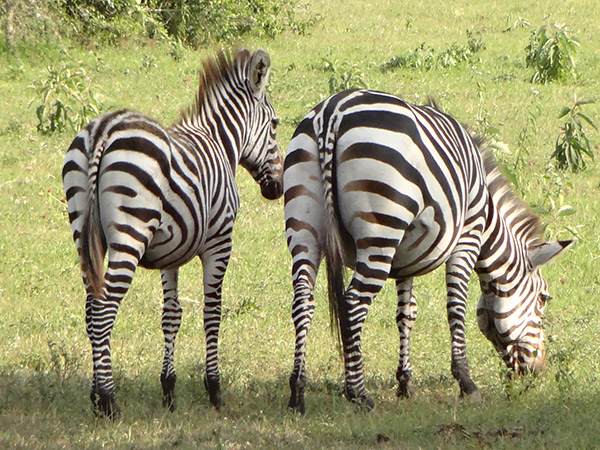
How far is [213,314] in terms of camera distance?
243 inches

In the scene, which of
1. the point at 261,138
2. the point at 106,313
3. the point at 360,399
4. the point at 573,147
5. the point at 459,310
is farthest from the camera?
the point at 573,147

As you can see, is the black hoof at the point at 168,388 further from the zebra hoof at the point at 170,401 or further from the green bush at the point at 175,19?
the green bush at the point at 175,19

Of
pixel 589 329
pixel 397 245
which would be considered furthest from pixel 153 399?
pixel 589 329

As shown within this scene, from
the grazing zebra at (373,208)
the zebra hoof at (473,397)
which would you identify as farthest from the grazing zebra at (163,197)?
the zebra hoof at (473,397)

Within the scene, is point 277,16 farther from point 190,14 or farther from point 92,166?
point 92,166

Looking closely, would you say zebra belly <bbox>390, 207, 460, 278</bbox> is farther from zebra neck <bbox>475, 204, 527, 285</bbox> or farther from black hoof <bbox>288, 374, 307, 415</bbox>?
black hoof <bbox>288, 374, 307, 415</bbox>

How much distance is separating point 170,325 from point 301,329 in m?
1.13

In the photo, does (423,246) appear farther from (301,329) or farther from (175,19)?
(175,19)

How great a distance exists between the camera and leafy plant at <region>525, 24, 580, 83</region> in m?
16.9

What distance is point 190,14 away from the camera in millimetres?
21234

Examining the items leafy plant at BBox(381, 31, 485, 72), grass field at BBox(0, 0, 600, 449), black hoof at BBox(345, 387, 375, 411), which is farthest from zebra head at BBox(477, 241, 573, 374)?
leafy plant at BBox(381, 31, 485, 72)

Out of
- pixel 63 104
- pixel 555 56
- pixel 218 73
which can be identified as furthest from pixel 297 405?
pixel 555 56

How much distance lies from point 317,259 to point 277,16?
17.8 meters

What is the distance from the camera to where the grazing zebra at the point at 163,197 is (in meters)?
5.23
